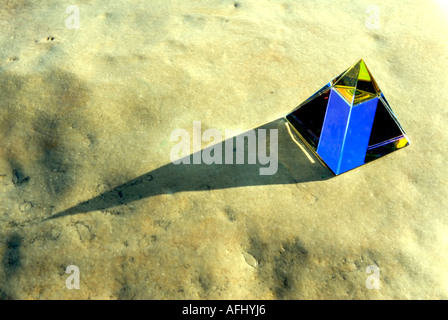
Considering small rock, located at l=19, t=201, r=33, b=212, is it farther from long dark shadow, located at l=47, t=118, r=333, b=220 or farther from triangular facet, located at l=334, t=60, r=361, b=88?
triangular facet, located at l=334, t=60, r=361, b=88

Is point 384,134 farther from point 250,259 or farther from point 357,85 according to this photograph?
point 250,259

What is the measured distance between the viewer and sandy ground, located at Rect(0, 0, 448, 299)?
258 centimetres

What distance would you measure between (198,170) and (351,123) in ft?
4.29

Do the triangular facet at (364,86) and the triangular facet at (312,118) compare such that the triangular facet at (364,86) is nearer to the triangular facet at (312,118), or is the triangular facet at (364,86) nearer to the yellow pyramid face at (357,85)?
the yellow pyramid face at (357,85)

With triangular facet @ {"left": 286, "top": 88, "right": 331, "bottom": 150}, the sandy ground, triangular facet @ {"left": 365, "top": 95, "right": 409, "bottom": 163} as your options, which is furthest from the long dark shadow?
triangular facet @ {"left": 365, "top": 95, "right": 409, "bottom": 163}

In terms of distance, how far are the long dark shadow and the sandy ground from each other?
0.04 feet

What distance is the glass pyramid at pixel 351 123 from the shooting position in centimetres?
299

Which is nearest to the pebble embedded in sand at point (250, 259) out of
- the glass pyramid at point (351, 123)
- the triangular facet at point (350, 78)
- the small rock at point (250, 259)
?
the small rock at point (250, 259)

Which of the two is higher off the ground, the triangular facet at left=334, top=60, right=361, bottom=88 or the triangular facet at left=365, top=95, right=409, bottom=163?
the triangular facet at left=334, top=60, right=361, bottom=88

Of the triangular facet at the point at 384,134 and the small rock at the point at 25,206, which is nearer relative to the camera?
the small rock at the point at 25,206

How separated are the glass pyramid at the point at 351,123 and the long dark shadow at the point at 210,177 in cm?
16

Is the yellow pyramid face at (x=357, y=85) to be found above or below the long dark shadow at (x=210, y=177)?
above
